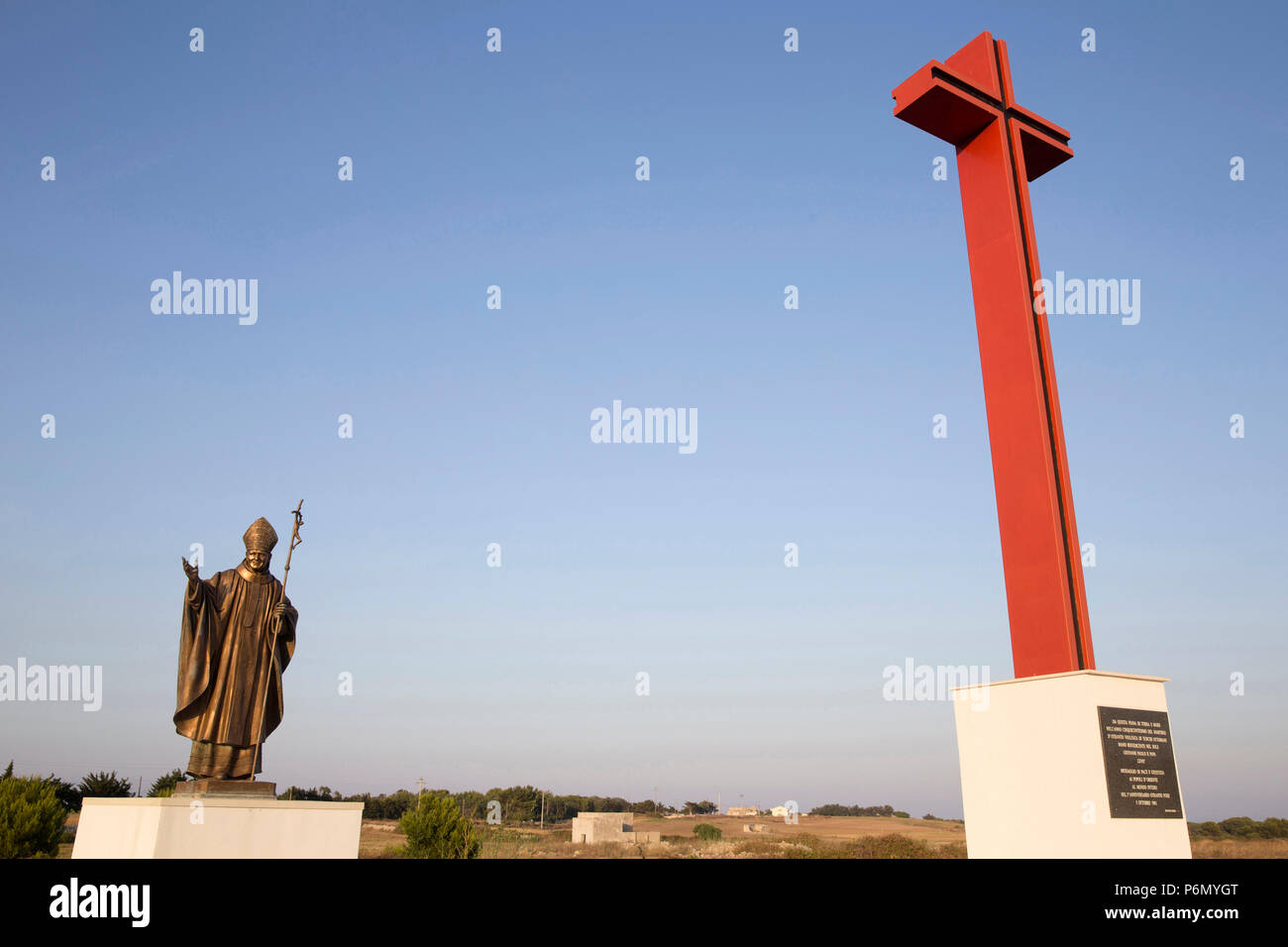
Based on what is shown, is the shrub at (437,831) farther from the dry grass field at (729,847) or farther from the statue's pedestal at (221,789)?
the statue's pedestal at (221,789)

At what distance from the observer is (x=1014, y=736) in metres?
9.89

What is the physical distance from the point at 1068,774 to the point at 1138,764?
2.82 ft

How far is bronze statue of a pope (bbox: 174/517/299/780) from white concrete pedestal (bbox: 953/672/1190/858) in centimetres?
784

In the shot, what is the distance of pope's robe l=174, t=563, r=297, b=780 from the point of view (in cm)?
884

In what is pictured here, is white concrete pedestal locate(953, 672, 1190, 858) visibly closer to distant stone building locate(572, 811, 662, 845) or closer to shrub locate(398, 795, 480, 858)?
shrub locate(398, 795, 480, 858)

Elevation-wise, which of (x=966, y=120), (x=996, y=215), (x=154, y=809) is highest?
(x=966, y=120)

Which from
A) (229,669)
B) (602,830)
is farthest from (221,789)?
(602,830)

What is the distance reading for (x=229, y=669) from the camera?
915 cm

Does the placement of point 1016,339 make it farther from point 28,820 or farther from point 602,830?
point 602,830

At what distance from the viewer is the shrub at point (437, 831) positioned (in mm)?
22844
